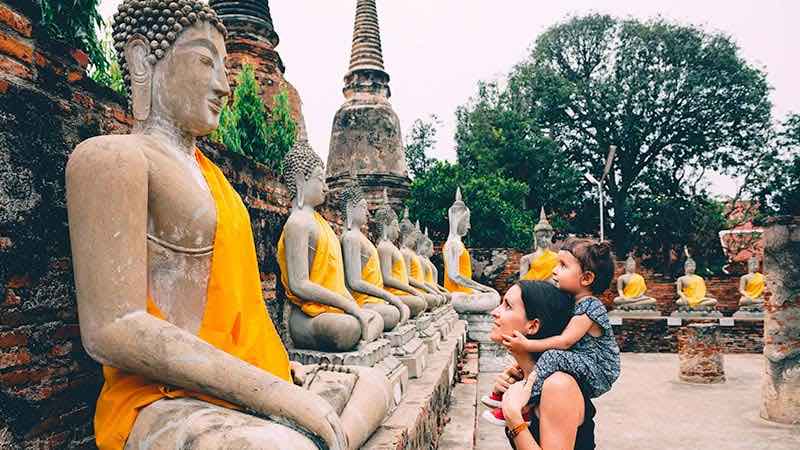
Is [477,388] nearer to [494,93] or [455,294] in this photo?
[455,294]

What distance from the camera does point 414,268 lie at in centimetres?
880

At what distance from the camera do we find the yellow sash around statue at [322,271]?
3629 mm

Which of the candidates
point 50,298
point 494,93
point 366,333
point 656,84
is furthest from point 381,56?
point 50,298

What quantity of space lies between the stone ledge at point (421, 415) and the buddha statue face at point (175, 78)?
4.88 ft

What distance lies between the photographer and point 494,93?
27.5 metres

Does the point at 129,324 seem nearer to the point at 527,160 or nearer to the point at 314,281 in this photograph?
the point at 314,281

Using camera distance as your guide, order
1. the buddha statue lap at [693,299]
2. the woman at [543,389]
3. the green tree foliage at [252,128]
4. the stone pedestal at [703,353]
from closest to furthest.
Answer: the woman at [543,389] → the green tree foliage at [252,128] → the stone pedestal at [703,353] → the buddha statue lap at [693,299]

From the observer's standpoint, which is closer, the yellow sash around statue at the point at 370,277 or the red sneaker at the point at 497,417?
the red sneaker at the point at 497,417

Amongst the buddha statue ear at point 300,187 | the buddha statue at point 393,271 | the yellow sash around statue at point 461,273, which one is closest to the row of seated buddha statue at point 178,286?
the buddha statue ear at point 300,187

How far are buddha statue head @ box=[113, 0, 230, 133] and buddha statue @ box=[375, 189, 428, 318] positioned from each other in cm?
445

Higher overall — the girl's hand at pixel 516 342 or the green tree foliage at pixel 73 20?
the green tree foliage at pixel 73 20

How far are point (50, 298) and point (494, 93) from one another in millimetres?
26776

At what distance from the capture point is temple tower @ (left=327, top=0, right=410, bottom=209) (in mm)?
17453

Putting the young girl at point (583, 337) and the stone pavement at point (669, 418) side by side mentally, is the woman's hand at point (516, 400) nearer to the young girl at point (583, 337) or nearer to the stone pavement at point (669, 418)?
the young girl at point (583, 337)
